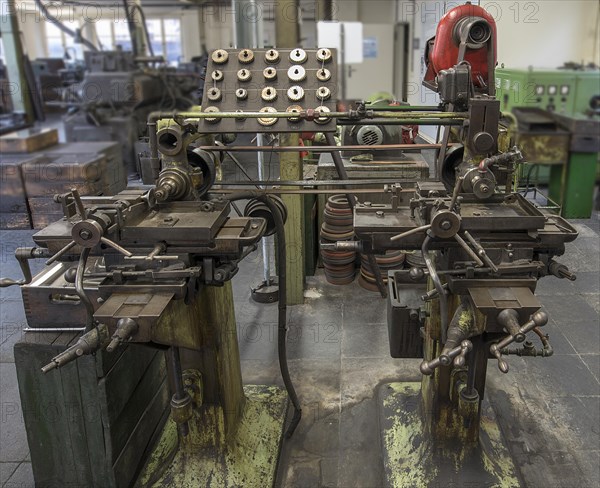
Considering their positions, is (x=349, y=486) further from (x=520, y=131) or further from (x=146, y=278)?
(x=520, y=131)

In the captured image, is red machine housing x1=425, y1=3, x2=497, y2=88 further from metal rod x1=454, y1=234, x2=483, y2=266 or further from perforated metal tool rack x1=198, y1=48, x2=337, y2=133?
metal rod x1=454, y1=234, x2=483, y2=266

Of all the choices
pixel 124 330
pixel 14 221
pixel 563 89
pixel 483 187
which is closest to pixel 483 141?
pixel 483 187

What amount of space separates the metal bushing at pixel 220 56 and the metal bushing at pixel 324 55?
0.88 feet

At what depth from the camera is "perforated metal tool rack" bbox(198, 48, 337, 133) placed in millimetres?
1466

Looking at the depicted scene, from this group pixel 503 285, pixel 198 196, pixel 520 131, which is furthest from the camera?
pixel 520 131

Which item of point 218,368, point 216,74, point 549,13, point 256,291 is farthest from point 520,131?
point 218,368

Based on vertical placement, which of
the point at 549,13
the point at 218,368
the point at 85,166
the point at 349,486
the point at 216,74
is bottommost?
the point at 349,486

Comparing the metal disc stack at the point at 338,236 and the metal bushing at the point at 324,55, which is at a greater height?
the metal bushing at the point at 324,55

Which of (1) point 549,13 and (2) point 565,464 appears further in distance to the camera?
(1) point 549,13

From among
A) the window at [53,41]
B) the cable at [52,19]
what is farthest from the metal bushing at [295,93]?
the window at [53,41]

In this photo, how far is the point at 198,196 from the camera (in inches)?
58.1

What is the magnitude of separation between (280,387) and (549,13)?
2117 mm

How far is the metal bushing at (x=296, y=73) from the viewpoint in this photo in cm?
151

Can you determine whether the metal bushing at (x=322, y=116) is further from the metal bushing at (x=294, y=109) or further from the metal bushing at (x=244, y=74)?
the metal bushing at (x=244, y=74)
